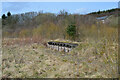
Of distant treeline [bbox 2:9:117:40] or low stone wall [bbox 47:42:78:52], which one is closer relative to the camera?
low stone wall [bbox 47:42:78:52]

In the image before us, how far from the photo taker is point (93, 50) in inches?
192

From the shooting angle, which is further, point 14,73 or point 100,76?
point 14,73

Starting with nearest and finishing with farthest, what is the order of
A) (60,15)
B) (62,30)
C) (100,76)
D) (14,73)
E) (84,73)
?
(100,76)
(84,73)
(14,73)
(62,30)
(60,15)

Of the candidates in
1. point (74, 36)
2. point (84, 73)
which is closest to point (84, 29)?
point (74, 36)

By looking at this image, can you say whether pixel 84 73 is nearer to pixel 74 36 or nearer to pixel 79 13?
pixel 74 36

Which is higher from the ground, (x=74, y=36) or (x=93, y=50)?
(x=74, y=36)

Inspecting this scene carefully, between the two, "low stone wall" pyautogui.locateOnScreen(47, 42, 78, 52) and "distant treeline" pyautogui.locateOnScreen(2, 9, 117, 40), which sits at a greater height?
"distant treeline" pyautogui.locateOnScreen(2, 9, 117, 40)

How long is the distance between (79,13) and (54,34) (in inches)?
93.2

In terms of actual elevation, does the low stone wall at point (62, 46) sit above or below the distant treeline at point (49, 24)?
below

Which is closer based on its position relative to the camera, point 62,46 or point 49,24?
point 62,46

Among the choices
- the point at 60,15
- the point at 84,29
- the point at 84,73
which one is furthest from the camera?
the point at 60,15

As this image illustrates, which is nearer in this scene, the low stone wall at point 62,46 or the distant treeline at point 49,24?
the low stone wall at point 62,46

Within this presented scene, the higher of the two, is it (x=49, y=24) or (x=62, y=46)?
(x=49, y=24)

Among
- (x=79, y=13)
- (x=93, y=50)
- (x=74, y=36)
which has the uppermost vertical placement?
(x=79, y=13)
